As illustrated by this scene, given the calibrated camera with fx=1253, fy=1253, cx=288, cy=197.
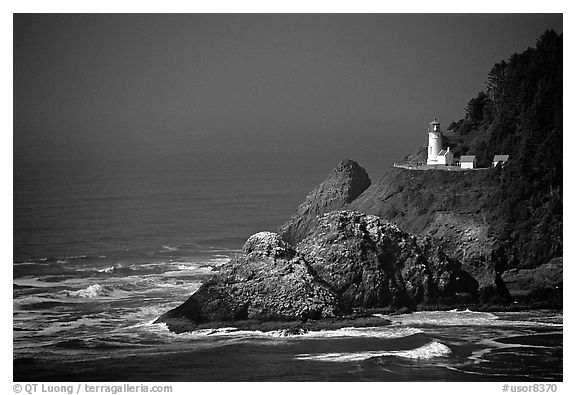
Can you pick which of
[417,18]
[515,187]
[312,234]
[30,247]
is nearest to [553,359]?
[515,187]

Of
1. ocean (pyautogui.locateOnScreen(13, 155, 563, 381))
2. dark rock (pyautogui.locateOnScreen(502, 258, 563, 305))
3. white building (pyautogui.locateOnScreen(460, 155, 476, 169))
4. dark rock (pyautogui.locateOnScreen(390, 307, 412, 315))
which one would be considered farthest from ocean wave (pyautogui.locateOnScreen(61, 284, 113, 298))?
dark rock (pyautogui.locateOnScreen(502, 258, 563, 305))

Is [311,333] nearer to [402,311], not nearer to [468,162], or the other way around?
[402,311]

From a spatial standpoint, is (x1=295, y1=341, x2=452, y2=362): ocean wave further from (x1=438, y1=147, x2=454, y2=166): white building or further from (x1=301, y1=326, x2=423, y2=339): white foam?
(x1=438, y1=147, x2=454, y2=166): white building

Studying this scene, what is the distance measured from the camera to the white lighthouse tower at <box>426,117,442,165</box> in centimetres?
1780

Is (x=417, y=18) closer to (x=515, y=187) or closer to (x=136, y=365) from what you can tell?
(x=515, y=187)

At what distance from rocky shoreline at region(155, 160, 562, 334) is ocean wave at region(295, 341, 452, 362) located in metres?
0.44

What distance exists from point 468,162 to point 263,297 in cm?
362

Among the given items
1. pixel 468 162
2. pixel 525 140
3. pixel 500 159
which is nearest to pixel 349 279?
pixel 468 162

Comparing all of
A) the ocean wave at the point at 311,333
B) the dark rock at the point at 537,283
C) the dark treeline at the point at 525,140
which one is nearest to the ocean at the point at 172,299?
the ocean wave at the point at 311,333

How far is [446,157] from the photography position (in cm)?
1778

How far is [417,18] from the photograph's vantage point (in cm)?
1705

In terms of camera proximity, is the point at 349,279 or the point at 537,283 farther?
the point at 537,283

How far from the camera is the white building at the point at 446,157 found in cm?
1778

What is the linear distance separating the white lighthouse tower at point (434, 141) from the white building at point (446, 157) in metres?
0.06
